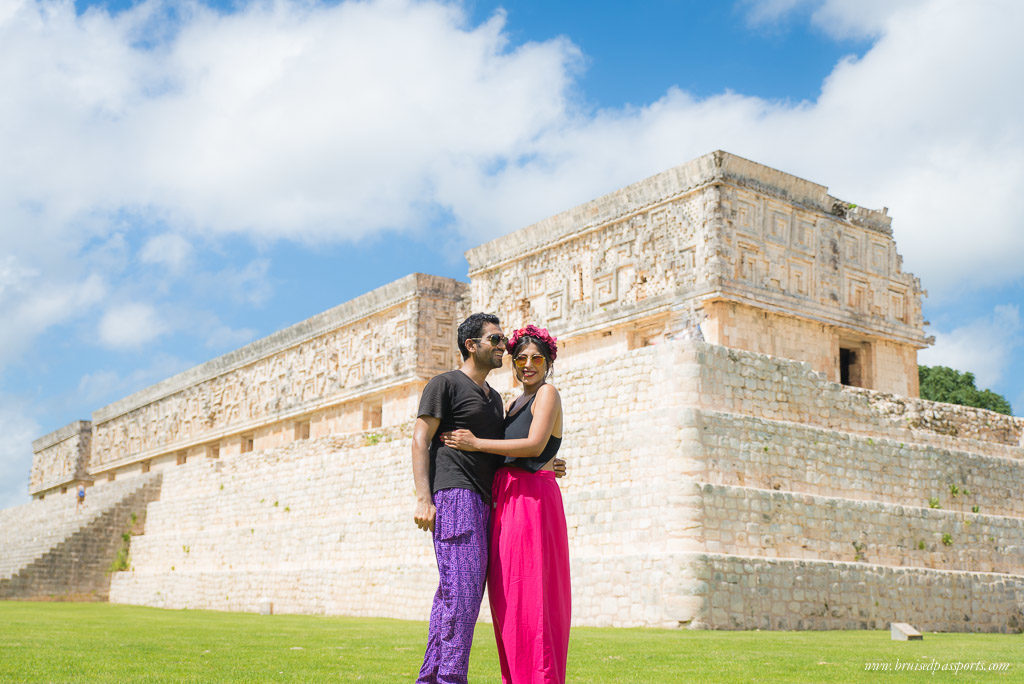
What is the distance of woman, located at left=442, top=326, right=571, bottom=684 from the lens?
4227 mm

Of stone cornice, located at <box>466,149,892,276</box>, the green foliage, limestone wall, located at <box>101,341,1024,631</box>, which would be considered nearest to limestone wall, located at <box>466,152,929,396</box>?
stone cornice, located at <box>466,149,892,276</box>

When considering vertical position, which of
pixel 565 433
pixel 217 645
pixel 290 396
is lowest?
pixel 217 645

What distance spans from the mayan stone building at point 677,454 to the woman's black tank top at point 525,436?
23.3ft

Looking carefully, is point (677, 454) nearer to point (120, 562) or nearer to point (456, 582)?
point (456, 582)

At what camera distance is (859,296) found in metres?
17.5

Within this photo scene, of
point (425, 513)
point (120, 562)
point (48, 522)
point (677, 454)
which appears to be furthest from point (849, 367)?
point (48, 522)

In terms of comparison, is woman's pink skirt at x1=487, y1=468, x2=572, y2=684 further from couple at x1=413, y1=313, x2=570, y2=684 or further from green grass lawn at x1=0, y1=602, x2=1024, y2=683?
green grass lawn at x1=0, y1=602, x2=1024, y2=683

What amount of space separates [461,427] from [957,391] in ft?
103

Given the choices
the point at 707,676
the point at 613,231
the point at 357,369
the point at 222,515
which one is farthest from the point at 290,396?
the point at 707,676

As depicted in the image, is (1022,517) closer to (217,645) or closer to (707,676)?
(707,676)

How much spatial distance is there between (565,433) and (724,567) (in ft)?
9.76

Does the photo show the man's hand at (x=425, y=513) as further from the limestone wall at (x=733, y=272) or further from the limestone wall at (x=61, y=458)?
the limestone wall at (x=61, y=458)

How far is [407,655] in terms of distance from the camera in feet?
25.9

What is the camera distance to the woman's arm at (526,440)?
4.33 m
